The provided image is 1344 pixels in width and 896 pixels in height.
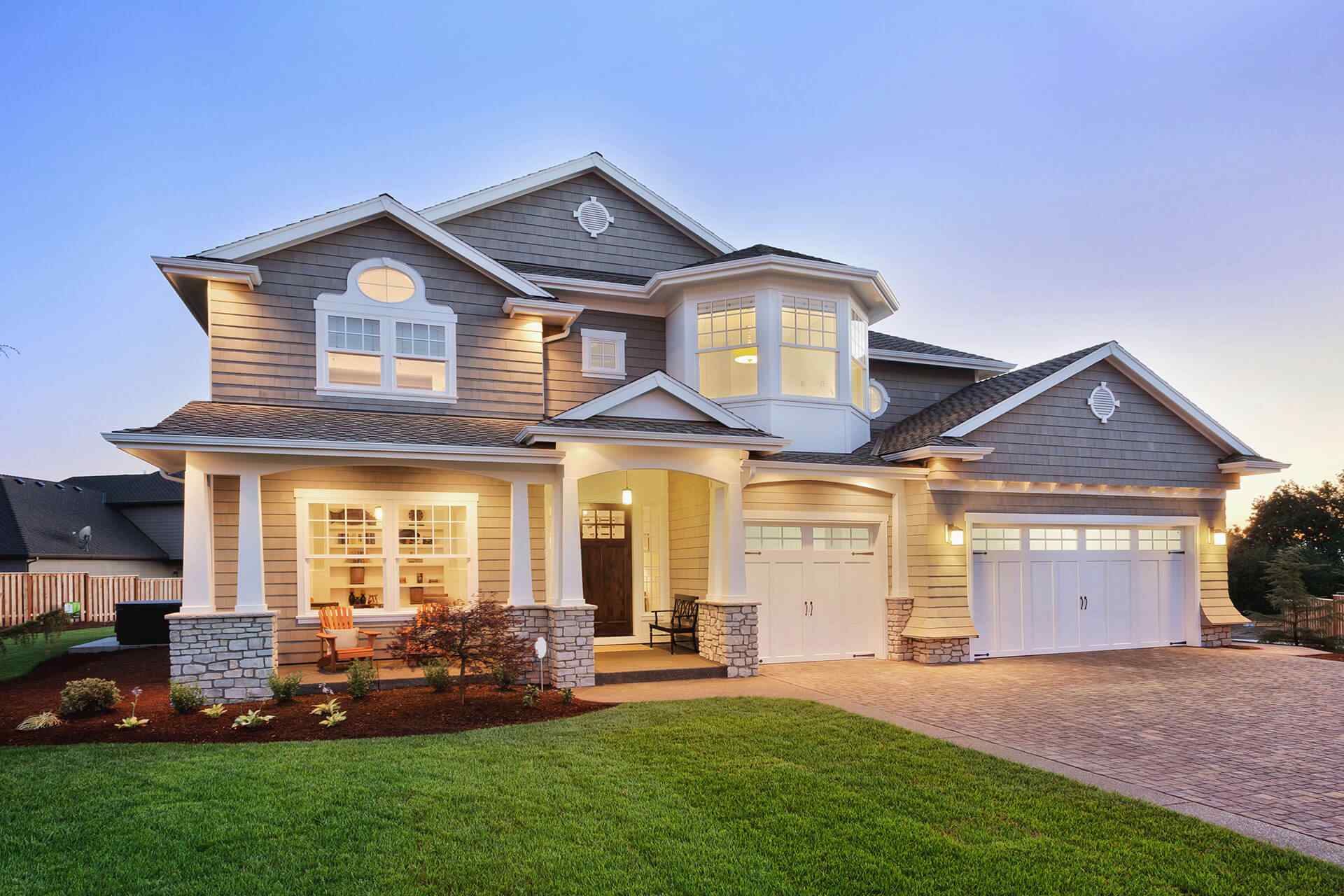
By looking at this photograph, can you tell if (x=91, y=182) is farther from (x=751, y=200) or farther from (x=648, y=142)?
(x=751, y=200)

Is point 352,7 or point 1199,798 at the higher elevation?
point 352,7

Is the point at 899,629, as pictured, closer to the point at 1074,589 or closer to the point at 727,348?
the point at 1074,589

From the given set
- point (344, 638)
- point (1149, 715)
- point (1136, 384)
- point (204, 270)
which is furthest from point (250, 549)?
point (1136, 384)

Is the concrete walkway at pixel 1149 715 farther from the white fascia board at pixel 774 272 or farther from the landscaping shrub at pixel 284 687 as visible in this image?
the white fascia board at pixel 774 272

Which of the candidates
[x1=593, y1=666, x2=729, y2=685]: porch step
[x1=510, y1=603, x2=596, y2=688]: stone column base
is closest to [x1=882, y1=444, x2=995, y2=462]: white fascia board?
[x1=593, y1=666, x2=729, y2=685]: porch step

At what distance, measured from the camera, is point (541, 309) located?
499 inches

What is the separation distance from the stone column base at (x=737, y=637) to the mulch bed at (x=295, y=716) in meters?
2.70

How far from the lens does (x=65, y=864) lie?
476cm

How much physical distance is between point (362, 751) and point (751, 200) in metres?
52.2

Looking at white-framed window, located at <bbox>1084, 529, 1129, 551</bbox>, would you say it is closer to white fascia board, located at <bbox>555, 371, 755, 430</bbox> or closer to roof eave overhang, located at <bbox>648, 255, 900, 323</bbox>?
roof eave overhang, located at <bbox>648, 255, 900, 323</bbox>

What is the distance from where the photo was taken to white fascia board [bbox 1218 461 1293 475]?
15.4m

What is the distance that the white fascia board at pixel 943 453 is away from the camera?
13117mm

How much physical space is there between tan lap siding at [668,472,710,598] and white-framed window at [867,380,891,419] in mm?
4462

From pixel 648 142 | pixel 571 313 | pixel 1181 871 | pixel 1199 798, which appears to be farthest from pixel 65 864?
pixel 648 142
